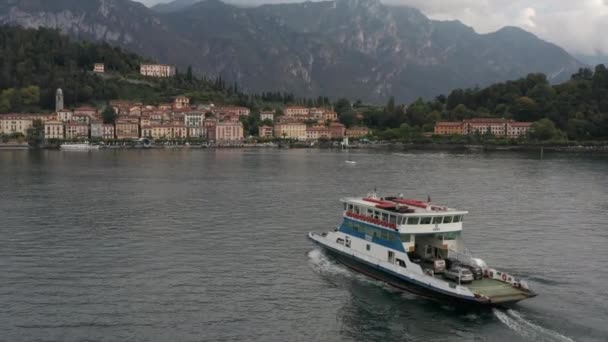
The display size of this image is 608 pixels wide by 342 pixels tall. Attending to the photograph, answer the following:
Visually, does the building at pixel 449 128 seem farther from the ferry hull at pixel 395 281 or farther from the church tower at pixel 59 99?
the ferry hull at pixel 395 281

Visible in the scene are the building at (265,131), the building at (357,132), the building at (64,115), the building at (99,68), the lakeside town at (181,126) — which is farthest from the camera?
the building at (99,68)

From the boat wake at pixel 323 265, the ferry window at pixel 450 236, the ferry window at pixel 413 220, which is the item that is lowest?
the boat wake at pixel 323 265

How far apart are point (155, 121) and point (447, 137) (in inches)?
2660

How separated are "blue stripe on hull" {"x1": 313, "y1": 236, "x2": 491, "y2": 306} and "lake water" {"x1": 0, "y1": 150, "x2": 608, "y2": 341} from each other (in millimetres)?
330

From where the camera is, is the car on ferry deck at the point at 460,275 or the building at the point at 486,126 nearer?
the car on ferry deck at the point at 460,275

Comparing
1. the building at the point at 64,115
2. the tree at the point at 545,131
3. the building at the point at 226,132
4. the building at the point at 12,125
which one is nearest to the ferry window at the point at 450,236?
the tree at the point at 545,131

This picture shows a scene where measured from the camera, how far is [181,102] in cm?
16962

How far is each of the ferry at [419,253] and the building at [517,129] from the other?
125 m

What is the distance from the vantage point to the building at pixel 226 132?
15312 cm

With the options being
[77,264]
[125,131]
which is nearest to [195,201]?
[77,264]

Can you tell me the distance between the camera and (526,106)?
507 feet

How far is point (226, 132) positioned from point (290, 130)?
56.9 ft

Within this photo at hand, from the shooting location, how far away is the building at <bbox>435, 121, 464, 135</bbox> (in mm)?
156000

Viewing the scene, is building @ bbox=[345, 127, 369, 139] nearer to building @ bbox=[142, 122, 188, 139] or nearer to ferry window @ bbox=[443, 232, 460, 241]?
building @ bbox=[142, 122, 188, 139]
